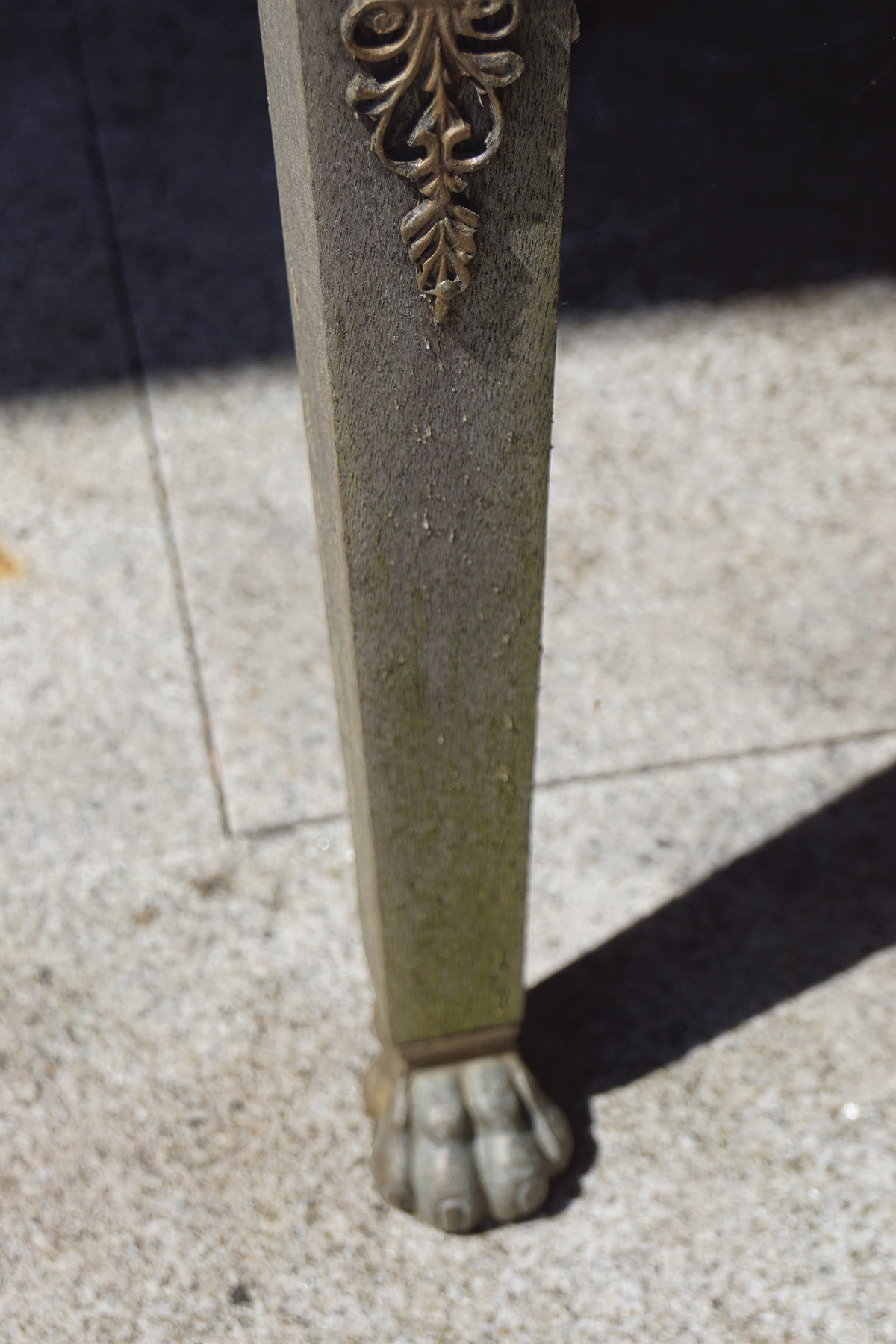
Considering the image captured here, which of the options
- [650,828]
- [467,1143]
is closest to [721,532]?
[650,828]

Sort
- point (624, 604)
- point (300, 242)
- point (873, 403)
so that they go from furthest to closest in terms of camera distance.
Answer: point (873, 403)
point (624, 604)
point (300, 242)

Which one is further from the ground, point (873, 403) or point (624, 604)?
point (873, 403)

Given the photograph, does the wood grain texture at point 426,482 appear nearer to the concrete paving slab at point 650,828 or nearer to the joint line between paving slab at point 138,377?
the concrete paving slab at point 650,828

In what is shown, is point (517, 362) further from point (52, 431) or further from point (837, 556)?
point (52, 431)

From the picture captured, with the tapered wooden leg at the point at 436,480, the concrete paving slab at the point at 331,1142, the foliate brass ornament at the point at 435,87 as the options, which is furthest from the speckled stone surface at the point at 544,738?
the foliate brass ornament at the point at 435,87

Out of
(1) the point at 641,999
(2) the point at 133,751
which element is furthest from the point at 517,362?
(2) the point at 133,751

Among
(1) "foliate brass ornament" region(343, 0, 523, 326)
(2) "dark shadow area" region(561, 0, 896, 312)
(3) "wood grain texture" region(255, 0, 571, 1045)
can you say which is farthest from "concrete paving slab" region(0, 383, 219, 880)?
(1) "foliate brass ornament" region(343, 0, 523, 326)

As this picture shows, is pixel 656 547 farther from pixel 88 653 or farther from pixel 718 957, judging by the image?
pixel 88 653
